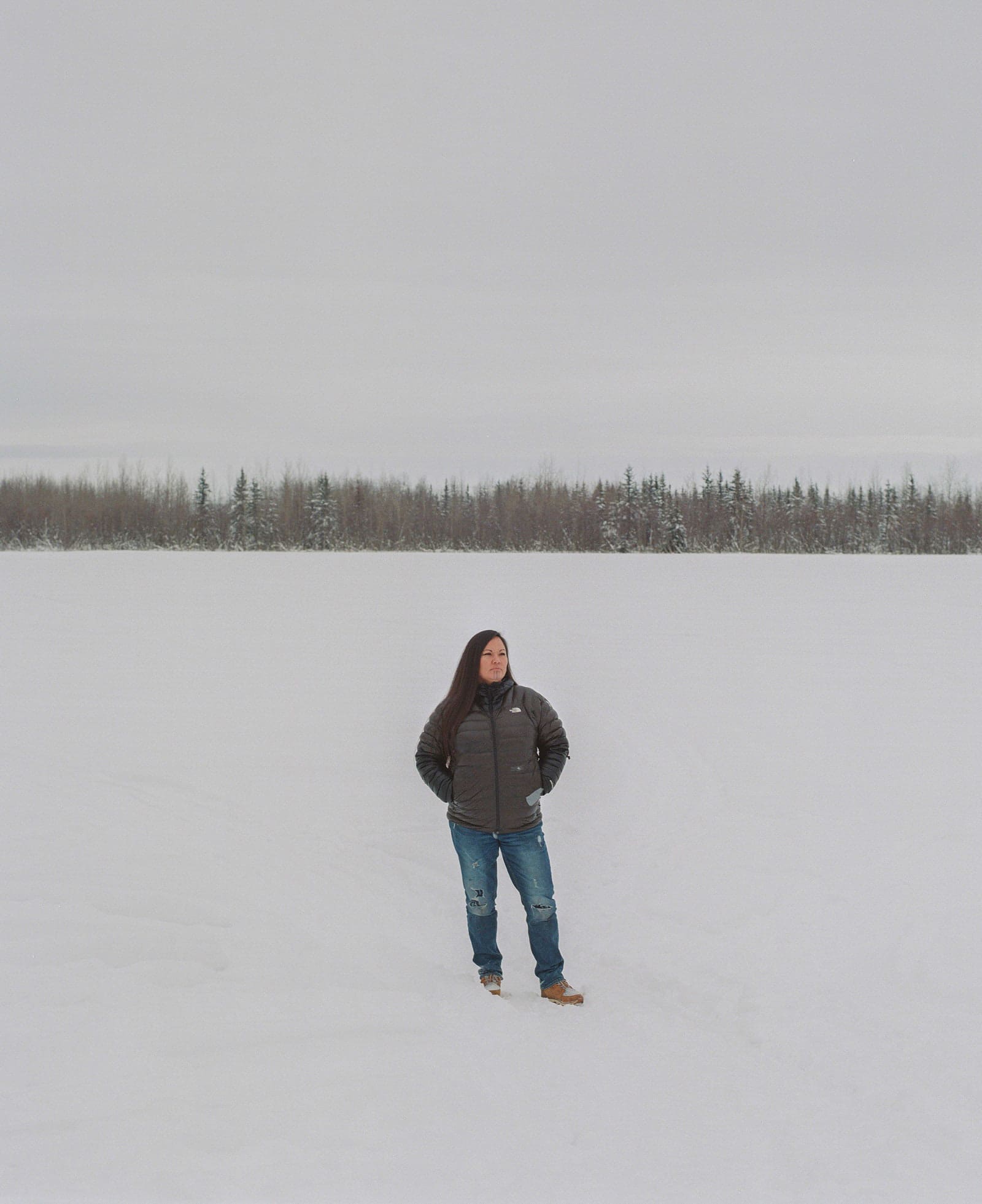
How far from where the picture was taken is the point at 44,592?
19250mm

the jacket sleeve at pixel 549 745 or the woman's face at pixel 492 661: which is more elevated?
the woman's face at pixel 492 661

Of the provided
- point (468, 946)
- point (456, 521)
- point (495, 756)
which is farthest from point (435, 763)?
point (456, 521)

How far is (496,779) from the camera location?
15.3ft

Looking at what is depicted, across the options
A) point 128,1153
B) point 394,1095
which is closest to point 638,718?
point 394,1095

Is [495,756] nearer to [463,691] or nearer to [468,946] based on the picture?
[463,691]

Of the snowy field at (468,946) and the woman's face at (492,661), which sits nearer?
the snowy field at (468,946)

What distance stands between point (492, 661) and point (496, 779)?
1.73 feet

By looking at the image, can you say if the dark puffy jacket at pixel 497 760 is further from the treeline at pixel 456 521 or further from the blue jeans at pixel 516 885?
the treeline at pixel 456 521

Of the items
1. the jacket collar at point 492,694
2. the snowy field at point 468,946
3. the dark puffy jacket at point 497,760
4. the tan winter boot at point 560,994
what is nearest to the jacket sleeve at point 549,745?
Result: the dark puffy jacket at point 497,760

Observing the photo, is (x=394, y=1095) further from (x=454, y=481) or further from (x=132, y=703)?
(x=454, y=481)

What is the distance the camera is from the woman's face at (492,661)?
4629mm

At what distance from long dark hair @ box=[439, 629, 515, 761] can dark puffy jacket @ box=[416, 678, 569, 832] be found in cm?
3

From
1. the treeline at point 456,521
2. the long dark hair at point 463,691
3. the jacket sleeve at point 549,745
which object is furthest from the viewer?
the treeline at point 456,521

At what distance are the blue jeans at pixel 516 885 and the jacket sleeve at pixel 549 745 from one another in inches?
10.8
